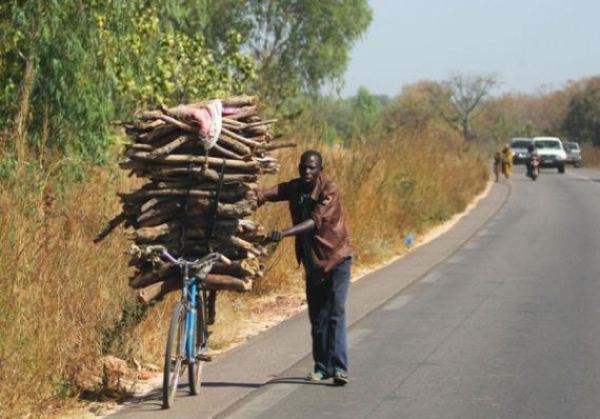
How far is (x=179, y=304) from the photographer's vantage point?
8.75 meters

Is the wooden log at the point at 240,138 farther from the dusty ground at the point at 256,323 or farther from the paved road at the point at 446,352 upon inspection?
the dusty ground at the point at 256,323

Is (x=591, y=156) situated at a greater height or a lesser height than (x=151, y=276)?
lesser

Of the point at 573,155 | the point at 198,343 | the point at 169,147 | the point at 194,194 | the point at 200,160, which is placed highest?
the point at 169,147

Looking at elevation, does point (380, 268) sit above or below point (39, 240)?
below

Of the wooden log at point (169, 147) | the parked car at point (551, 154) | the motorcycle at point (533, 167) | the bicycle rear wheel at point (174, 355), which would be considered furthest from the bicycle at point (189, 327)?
the parked car at point (551, 154)

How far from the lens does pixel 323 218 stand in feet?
31.0

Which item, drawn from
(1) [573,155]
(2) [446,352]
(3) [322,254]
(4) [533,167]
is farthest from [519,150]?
(3) [322,254]

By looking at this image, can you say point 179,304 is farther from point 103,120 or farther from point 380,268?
point 380,268

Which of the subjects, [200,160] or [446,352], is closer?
[200,160]

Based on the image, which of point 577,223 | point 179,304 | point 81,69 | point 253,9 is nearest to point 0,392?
point 179,304

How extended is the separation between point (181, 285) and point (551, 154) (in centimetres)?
6083

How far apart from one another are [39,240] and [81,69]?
14.2ft

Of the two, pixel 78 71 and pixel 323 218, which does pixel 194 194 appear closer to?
pixel 323 218

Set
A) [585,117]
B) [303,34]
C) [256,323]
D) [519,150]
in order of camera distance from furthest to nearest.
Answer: [585,117]
[519,150]
[303,34]
[256,323]
